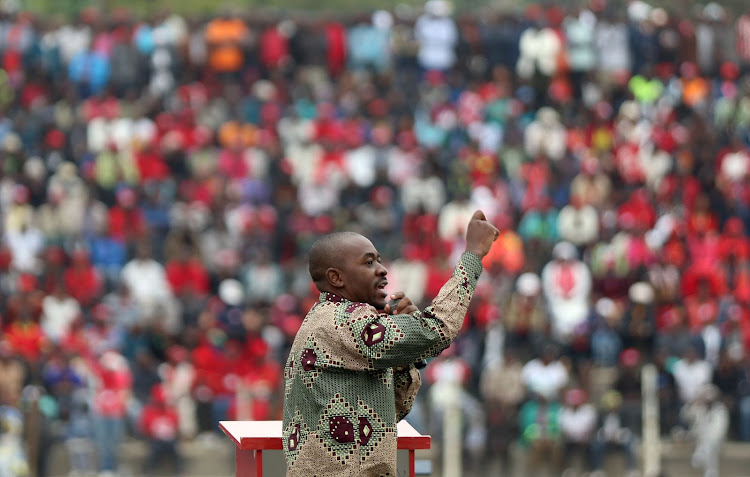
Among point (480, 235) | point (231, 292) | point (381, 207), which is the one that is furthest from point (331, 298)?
point (381, 207)

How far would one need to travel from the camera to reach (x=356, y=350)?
478 centimetres

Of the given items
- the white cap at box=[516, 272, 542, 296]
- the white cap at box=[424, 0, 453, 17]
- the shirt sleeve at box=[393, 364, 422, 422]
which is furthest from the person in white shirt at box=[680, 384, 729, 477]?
the shirt sleeve at box=[393, 364, 422, 422]

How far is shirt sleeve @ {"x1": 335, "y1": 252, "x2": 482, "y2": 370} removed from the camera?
186 inches

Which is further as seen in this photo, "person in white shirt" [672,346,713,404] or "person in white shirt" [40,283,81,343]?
"person in white shirt" [40,283,81,343]

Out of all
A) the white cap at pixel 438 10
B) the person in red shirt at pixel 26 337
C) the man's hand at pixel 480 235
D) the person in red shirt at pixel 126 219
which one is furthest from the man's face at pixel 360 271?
the white cap at pixel 438 10

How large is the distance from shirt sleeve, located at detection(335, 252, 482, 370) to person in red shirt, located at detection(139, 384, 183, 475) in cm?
1023

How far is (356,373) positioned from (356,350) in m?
0.12

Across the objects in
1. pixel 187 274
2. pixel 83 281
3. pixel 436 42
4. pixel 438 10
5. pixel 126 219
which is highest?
pixel 438 10

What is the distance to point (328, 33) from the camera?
21.4 metres

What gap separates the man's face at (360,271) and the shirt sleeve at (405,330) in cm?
8

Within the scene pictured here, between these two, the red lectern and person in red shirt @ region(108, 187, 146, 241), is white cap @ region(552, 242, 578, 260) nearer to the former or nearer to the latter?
person in red shirt @ region(108, 187, 146, 241)

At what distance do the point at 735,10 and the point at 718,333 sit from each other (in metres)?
15.3

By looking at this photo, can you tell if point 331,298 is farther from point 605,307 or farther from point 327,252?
point 605,307

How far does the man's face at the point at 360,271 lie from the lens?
4.89m
